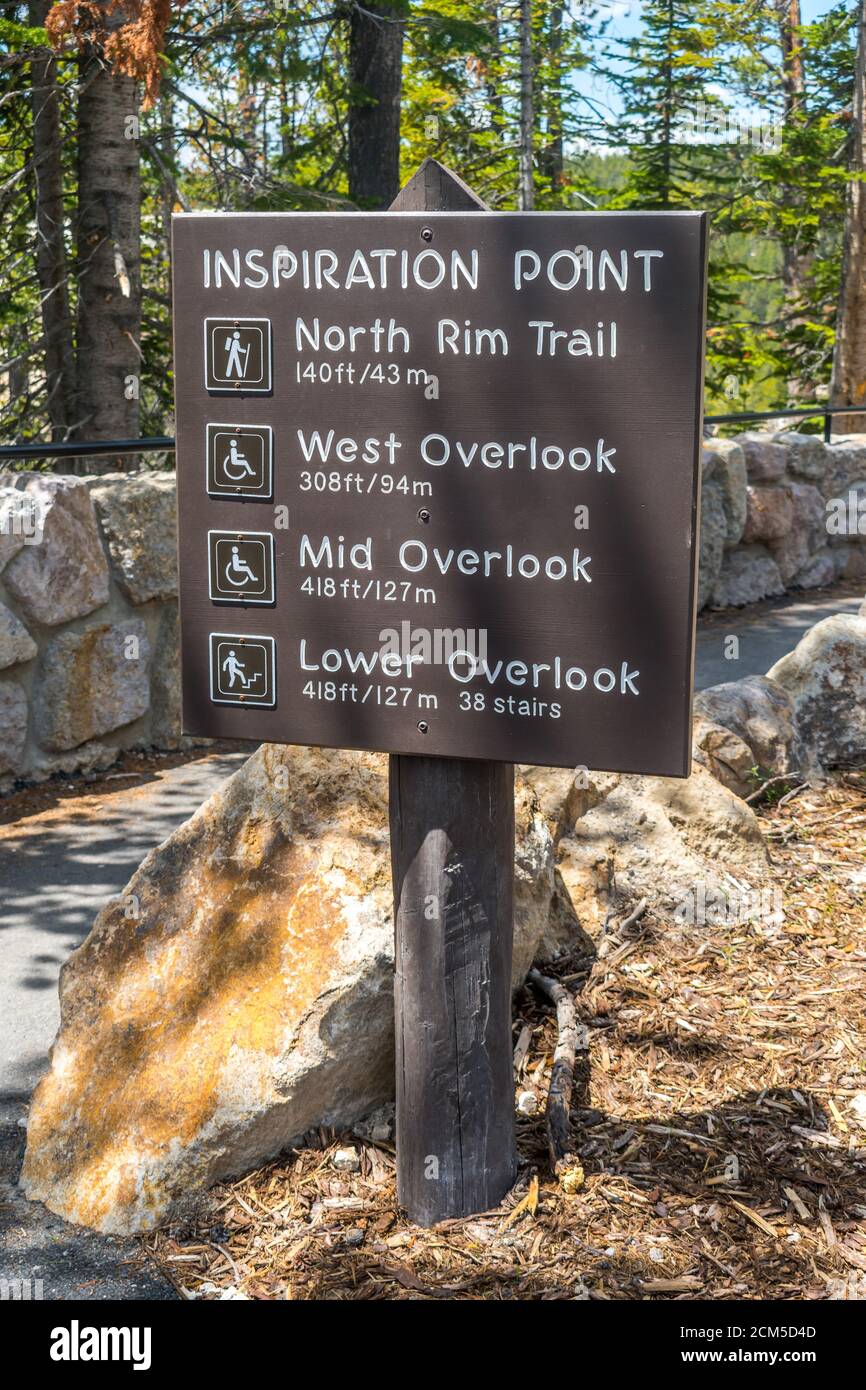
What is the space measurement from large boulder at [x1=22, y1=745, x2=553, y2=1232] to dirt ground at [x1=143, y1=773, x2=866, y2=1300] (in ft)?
0.48

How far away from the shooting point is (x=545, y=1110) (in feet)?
10.2

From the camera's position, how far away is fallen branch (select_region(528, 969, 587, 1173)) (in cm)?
290

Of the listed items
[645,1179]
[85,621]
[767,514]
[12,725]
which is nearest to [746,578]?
[767,514]

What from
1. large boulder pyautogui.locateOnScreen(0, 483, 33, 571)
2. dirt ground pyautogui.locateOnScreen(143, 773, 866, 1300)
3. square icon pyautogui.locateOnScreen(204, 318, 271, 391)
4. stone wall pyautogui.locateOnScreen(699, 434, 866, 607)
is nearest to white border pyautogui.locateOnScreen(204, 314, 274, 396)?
square icon pyautogui.locateOnScreen(204, 318, 271, 391)

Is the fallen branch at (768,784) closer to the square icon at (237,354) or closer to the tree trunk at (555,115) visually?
the square icon at (237,354)

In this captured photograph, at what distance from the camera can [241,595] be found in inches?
103

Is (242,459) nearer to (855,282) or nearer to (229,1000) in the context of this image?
(229,1000)

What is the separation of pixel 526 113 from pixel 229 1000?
16133 millimetres

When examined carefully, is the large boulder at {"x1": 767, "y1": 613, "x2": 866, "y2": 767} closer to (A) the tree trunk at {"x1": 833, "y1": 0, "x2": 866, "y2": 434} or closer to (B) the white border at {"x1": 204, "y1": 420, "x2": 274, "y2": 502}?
(B) the white border at {"x1": 204, "y1": 420, "x2": 274, "y2": 502}

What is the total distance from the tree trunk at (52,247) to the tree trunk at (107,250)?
35 cm

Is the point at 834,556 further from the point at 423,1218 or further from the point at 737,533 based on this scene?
the point at 423,1218

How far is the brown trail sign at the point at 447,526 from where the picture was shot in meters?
2.32

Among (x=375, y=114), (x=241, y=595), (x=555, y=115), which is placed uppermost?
(x=555, y=115)

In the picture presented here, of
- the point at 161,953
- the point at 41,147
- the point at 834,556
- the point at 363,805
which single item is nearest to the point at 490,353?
the point at 363,805
